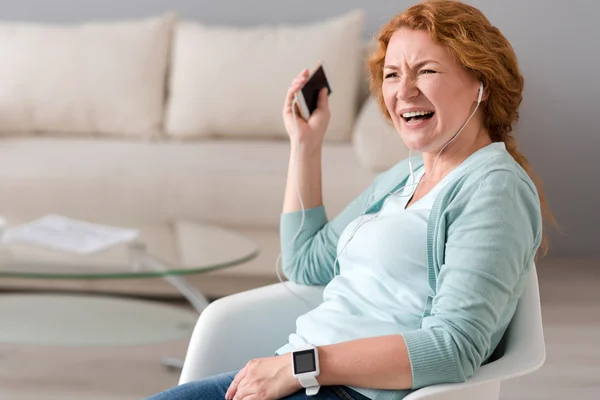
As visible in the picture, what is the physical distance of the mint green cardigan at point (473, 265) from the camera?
1.20m

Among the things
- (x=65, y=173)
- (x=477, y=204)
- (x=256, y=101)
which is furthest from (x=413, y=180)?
(x=256, y=101)

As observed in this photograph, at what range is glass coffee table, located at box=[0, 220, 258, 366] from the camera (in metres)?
2.22

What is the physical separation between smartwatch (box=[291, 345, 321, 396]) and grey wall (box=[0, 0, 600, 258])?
114 inches

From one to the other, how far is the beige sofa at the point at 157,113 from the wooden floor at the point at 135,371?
0.43 meters

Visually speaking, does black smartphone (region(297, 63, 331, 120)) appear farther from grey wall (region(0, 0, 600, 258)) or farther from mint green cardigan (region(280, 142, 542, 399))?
grey wall (region(0, 0, 600, 258))

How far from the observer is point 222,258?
7.66 ft

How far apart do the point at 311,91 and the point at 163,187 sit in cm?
150

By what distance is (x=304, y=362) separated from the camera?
1265 millimetres

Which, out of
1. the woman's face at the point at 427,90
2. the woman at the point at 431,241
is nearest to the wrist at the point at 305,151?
the woman at the point at 431,241

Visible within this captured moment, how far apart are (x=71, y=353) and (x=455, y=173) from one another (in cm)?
181

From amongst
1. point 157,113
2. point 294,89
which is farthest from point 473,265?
point 157,113

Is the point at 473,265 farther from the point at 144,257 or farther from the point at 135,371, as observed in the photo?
the point at 135,371

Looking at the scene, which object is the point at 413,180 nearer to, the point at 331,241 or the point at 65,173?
the point at 331,241

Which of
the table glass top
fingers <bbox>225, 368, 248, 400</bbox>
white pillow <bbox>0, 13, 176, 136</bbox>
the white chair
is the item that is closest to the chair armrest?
the white chair
